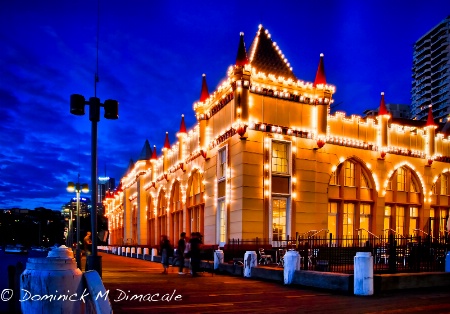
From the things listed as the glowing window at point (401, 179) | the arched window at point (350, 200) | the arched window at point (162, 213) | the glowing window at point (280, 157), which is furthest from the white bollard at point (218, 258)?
the arched window at point (162, 213)

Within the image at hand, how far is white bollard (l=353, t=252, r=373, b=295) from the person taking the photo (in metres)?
12.9

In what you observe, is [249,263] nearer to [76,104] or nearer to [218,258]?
[218,258]

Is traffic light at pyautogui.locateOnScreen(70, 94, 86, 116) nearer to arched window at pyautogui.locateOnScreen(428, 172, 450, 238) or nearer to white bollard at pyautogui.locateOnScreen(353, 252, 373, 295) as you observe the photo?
white bollard at pyautogui.locateOnScreen(353, 252, 373, 295)

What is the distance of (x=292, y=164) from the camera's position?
90.5 feet

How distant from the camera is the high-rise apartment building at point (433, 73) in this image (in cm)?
11550

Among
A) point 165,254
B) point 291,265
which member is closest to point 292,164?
point 165,254

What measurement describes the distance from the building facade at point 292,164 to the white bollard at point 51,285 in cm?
1936

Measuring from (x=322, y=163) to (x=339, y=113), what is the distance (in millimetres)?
3592

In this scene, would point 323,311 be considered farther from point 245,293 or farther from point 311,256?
point 311,256

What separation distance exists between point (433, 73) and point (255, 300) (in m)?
125

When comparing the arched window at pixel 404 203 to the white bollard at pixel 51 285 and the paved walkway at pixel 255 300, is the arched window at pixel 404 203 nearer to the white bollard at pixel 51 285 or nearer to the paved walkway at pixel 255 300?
the paved walkway at pixel 255 300

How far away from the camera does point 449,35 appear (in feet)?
376

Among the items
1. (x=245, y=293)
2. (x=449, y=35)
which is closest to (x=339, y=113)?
(x=245, y=293)

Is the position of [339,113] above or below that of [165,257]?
above
